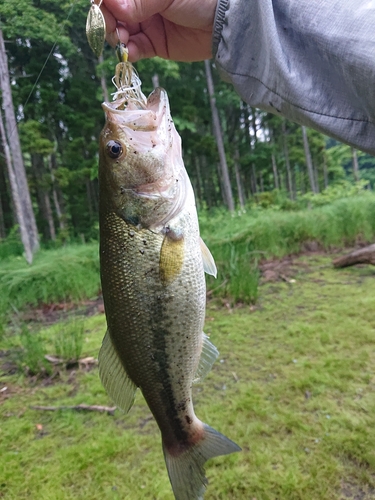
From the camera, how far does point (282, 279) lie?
5871 mm

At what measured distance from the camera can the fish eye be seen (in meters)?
1.46

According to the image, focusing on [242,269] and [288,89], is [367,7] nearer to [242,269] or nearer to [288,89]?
[288,89]

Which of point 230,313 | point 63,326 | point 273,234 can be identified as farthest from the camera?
point 273,234

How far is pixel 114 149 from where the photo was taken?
1.46 m

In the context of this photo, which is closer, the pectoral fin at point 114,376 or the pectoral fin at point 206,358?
the pectoral fin at point 114,376

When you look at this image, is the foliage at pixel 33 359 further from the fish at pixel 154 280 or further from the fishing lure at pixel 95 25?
the fishing lure at pixel 95 25

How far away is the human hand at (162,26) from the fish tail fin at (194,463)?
5.83ft

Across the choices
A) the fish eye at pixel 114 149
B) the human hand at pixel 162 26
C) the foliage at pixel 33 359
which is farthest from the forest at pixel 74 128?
the foliage at pixel 33 359

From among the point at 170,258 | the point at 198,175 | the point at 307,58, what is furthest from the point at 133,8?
the point at 198,175

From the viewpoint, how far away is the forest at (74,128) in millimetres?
3895

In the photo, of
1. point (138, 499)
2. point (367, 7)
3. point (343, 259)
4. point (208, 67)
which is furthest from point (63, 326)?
point (208, 67)

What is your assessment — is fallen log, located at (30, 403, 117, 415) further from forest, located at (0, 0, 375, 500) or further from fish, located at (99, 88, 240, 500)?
fish, located at (99, 88, 240, 500)

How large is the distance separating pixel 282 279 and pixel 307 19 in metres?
4.92

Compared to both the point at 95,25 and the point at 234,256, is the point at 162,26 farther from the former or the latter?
the point at 234,256
